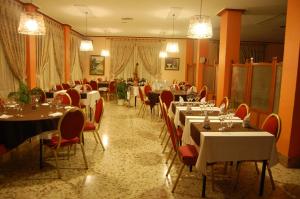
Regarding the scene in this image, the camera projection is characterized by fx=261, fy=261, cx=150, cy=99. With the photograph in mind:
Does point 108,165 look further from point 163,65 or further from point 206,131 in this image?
point 163,65

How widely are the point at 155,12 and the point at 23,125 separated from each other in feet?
16.7

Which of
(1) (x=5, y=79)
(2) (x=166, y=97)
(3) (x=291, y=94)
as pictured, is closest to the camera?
(3) (x=291, y=94)

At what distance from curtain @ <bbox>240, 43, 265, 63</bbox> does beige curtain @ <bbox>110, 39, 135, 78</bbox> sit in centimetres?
571

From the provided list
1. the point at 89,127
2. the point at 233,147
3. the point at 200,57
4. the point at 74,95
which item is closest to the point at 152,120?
the point at 74,95

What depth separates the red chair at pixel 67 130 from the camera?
11.3 feet

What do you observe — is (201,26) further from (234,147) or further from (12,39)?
(12,39)

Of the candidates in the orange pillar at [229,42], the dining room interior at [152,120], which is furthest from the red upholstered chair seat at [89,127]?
the orange pillar at [229,42]

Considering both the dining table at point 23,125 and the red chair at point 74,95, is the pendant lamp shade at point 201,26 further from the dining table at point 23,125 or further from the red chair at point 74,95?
the red chair at point 74,95

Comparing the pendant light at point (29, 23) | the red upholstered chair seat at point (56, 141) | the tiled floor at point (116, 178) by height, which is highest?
the pendant light at point (29, 23)

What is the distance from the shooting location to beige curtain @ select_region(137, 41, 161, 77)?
12.9 metres

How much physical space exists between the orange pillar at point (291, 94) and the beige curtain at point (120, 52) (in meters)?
9.38

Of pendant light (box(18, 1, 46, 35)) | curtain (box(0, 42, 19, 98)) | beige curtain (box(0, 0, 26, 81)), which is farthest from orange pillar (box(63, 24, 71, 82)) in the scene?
pendant light (box(18, 1, 46, 35))

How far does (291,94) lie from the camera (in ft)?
13.2

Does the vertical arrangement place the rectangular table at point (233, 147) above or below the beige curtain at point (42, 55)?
below
